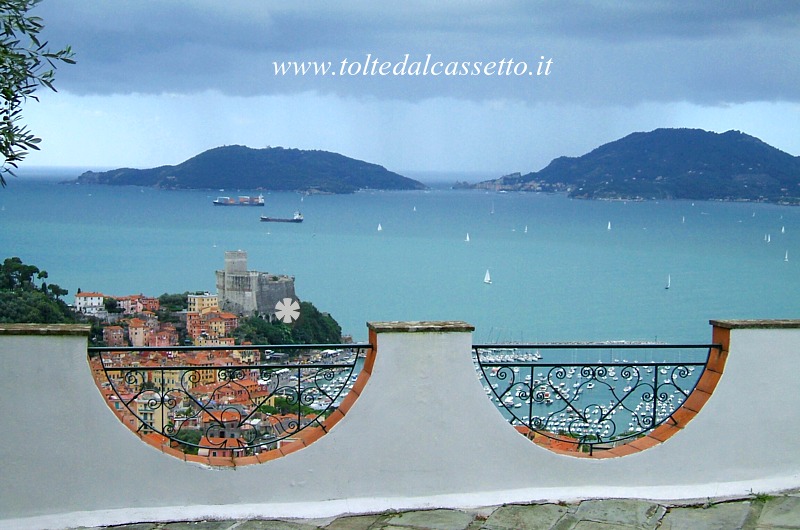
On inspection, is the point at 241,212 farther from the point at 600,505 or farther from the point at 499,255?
the point at 600,505

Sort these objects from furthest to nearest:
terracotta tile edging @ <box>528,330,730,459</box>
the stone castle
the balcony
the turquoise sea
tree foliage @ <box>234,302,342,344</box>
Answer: the turquoise sea, the stone castle, tree foliage @ <box>234,302,342,344</box>, terracotta tile edging @ <box>528,330,730,459</box>, the balcony

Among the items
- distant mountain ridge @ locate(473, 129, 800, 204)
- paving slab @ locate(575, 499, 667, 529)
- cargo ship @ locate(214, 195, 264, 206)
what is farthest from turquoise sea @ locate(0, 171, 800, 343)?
paving slab @ locate(575, 499, 667, 529)

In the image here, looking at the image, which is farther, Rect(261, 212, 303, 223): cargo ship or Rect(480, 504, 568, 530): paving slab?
Rect(261, 212, 303, 223): cargo ship

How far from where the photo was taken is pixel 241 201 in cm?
7912

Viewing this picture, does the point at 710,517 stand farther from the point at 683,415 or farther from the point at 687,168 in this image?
the point at 687,168

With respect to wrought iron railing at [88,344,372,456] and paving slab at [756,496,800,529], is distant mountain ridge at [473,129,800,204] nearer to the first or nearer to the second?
paving slab at [756,496,800,529]

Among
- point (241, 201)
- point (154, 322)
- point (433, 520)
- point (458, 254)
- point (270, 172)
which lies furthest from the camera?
point (241, 201)

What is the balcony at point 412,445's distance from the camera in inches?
150

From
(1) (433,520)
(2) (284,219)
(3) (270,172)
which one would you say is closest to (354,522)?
(1) (433,520)

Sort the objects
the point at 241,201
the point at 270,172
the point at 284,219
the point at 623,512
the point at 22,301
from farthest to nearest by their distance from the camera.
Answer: the point at 284,219, the point at 241,201, the point at 270,172, the point at 22,301, the point at 623,512

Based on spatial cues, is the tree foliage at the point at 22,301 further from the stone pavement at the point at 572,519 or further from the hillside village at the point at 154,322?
the stone pavement at the point at 572,519

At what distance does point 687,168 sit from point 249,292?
146 feet

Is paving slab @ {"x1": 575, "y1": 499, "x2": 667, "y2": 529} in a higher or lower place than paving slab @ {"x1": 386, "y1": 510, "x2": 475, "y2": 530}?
higher

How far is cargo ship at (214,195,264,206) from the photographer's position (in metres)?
75.6
